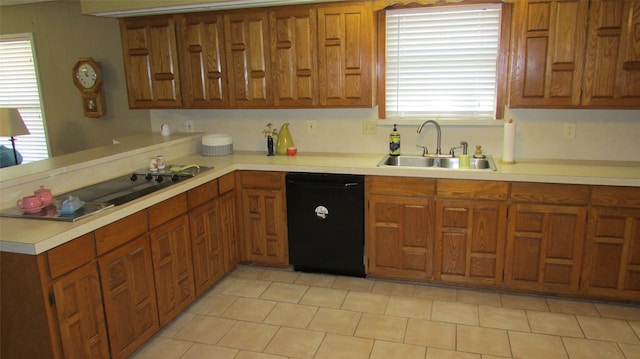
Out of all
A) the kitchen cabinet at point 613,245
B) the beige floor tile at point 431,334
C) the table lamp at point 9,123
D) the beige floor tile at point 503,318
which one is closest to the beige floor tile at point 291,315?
the beige floor tile at point 431,334

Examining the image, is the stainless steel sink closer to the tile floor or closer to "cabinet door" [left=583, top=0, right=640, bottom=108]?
"cabinet door" [left=583, top=0, right=640, bottom=108]

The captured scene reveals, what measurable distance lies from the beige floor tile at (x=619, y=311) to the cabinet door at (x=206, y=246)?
2.59 meters

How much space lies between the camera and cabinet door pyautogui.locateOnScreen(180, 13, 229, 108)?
3.59 metres

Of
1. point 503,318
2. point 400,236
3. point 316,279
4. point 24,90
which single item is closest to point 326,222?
point 316,279

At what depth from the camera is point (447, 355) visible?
2518 millimetres

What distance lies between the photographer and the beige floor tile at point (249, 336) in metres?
2.66

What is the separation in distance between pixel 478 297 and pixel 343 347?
1117 millimetres

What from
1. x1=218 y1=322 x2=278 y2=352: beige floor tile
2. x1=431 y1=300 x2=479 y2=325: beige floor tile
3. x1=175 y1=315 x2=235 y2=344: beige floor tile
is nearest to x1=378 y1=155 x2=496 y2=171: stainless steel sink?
x1=431 y1=300 x2=479 y2=325: beige floor tile

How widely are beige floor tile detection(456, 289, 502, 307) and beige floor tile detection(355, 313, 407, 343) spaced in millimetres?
527

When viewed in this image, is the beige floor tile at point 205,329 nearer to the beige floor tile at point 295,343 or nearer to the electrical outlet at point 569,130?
the beige floor tile at point 295,343

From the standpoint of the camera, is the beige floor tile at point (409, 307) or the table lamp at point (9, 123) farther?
the table lamp at point (9, 123)

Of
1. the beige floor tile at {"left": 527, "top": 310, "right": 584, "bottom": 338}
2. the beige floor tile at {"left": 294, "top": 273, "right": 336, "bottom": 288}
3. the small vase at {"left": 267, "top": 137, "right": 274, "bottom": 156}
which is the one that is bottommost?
the beige floor tile at {"left": 527, "top": 310, "right": 584, "bottom": 338}

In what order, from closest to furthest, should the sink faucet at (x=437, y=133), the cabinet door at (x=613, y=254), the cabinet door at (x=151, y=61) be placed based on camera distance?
the cabinet door at (x=613, y=254), the sink faucet at (x=437, y=133), the cabinet door at (x=151, y=61)

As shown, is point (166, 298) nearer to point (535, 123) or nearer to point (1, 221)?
point (1, 221)
